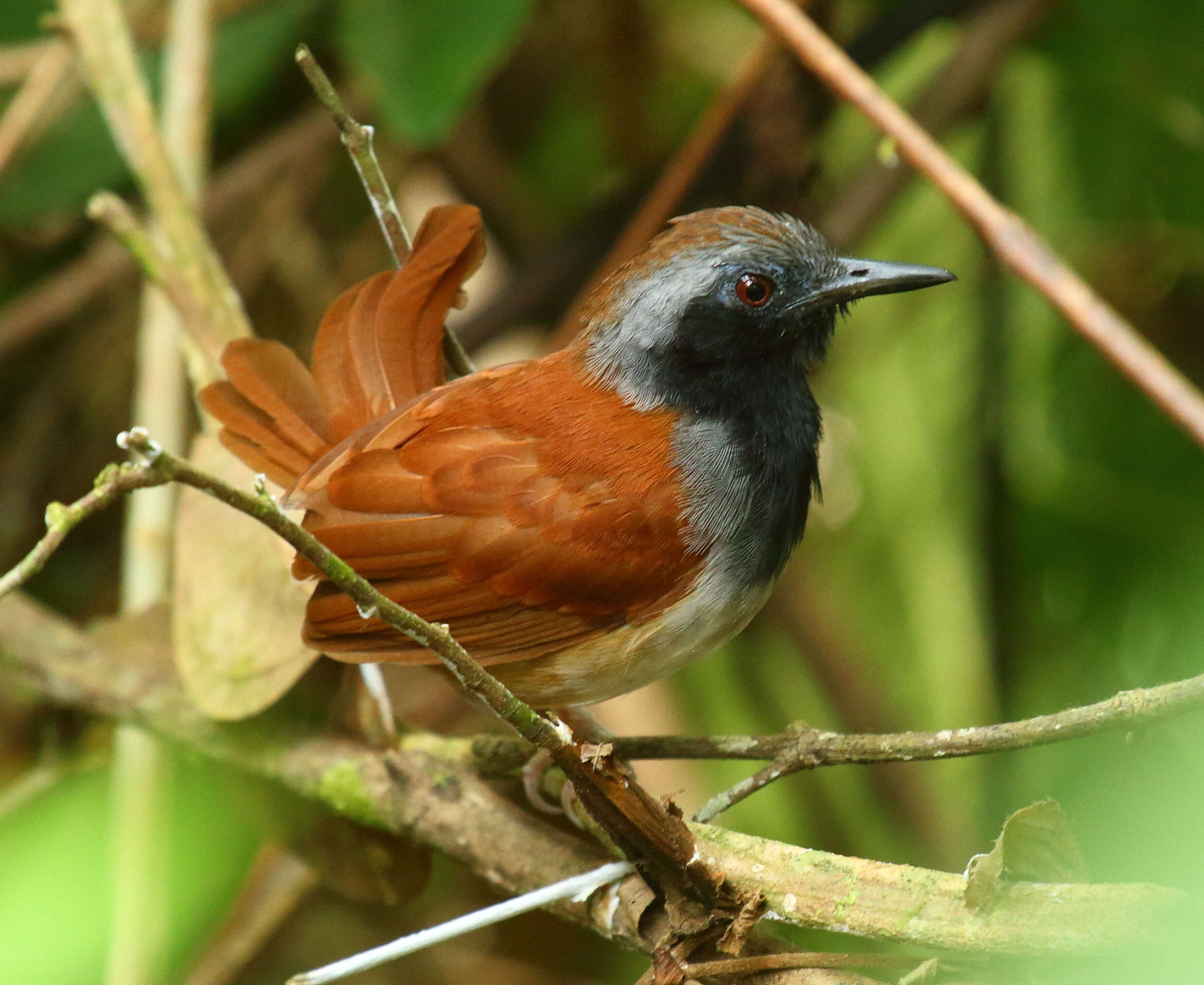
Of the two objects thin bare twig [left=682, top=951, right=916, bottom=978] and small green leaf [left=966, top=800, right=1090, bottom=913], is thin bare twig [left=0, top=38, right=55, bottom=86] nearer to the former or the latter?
thin bare twig [left=682, top=951, right=916, bottom=978]

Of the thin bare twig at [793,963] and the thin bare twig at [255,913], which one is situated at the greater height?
the thin bare twig at [255,913]

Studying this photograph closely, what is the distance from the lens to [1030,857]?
55.2 inches

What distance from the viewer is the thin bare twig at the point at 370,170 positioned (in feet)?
5.76

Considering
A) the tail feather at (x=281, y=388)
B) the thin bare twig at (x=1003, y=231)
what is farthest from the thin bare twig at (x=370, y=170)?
the thin bare twig at (x=1003, y=231)

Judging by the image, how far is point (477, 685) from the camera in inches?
49.6

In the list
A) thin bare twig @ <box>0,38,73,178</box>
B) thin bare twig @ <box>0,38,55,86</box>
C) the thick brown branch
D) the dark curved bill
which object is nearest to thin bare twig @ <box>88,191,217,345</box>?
thin bare twig @ <box>0,38,73,178</box>

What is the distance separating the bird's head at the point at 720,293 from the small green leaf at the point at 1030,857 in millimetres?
983

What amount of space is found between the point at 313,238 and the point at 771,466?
2.15 meters

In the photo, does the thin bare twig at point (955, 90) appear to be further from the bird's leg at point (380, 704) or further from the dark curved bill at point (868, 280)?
the bird's leg at point (380, 704)

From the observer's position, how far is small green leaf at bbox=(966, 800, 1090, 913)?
1.35 m

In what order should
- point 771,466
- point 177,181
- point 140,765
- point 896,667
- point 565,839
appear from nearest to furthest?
point 565,839 → point 771,466 → point 140,765 → point 177,181 → point 896,667

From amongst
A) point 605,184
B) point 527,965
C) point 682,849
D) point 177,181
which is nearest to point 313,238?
point 605,184

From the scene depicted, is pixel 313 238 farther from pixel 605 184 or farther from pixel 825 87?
pixel 825 87

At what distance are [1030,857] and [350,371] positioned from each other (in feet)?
4.55
